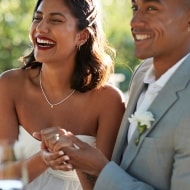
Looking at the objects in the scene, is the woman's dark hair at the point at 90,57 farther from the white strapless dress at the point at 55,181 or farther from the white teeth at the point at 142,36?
the white teeth at the point at 142,36

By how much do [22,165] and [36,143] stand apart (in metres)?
1.30

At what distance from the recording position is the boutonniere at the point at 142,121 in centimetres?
237

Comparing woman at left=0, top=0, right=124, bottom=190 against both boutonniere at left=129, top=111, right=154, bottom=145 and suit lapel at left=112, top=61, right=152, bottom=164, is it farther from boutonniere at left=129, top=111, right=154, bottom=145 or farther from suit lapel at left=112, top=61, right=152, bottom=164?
boutonniere at left=129, top=111, right=154, bottom=145

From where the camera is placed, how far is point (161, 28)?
2.40 m

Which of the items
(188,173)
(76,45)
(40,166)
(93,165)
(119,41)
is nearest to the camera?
(188,173)

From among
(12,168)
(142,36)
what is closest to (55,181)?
(142,36)

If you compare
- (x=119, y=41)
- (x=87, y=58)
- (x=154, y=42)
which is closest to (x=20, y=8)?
(x=119, y=41)

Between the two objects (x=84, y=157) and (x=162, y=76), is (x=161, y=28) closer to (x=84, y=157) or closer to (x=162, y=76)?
(x=162, y=76)

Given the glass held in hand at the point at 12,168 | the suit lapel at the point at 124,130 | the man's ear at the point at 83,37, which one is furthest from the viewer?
the man's ear at the point at 83,37

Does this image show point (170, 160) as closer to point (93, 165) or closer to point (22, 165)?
point (93, 165)

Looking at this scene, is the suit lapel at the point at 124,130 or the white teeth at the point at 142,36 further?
the suit lapel at the point at 124,130

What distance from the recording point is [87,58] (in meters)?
3.30

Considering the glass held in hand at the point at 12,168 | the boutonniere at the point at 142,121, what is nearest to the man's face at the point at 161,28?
the boutonniere at the point at 142,121

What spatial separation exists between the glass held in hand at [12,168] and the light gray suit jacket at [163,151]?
51cm
